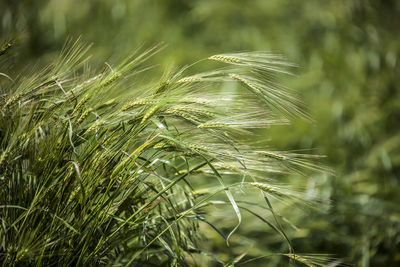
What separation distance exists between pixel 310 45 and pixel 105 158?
2429 mm

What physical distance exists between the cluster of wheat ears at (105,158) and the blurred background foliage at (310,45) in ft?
4.18

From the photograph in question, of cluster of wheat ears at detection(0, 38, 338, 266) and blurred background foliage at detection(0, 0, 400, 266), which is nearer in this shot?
cluster of wheat ears at detection(0, 38, 338, 266)

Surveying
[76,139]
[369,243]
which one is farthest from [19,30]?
[369,243]

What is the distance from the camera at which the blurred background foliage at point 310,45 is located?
7.78ft

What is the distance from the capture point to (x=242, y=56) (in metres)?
0.95

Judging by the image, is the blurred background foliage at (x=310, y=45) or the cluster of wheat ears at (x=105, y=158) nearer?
the cluster of wheat ears at (x=105, y=158)

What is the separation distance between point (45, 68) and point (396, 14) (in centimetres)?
319

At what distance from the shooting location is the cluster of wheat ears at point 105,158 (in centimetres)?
81

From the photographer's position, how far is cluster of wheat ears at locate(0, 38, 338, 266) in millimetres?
806

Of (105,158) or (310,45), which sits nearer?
(105,158)

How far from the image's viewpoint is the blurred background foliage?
2371 mm

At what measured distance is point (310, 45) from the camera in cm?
294

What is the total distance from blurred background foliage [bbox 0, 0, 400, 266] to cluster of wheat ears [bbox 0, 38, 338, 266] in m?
1.27

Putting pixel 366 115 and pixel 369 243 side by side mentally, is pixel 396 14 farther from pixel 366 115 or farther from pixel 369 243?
pixel 369 243
